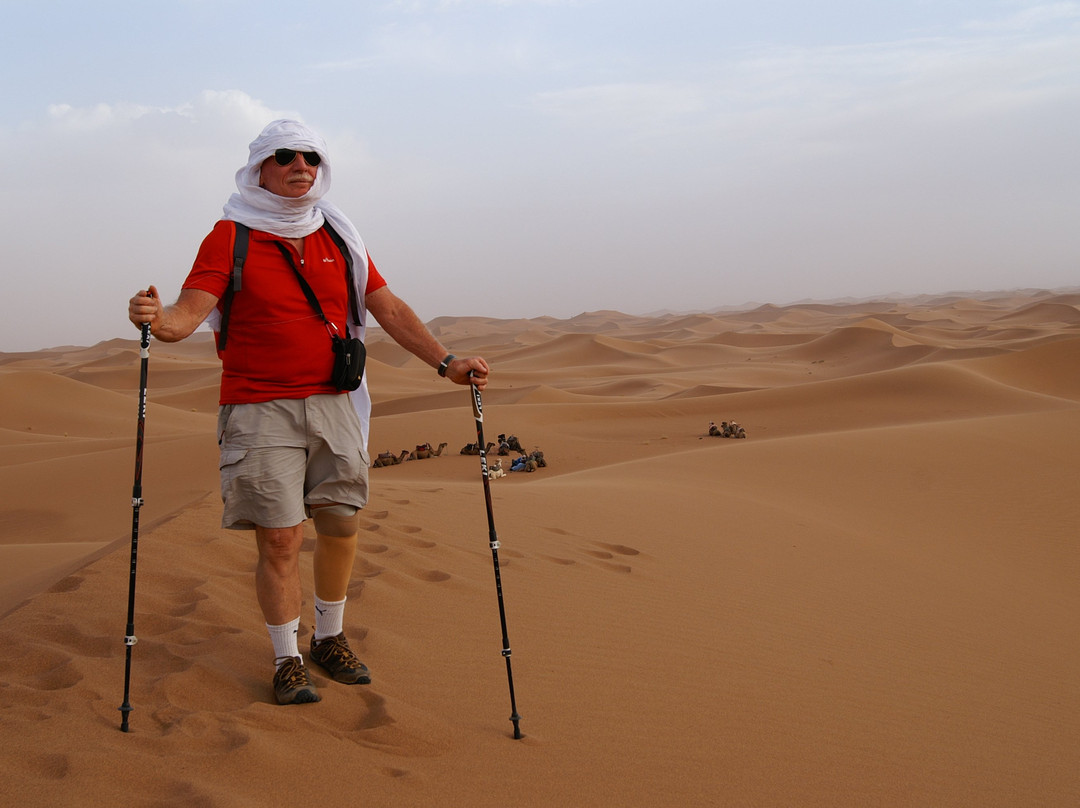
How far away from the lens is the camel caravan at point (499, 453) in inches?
451

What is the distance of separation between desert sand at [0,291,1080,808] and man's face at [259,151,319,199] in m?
1.89

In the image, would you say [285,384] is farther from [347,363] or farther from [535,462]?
[535,462]

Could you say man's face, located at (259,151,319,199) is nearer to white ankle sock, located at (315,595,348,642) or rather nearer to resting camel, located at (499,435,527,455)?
white ankle sock, located at (315,595,348,642)

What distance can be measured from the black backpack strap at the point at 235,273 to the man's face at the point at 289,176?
22cm

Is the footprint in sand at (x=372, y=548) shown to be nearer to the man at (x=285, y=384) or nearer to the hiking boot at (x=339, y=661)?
the hiking boot at (x=339, y=661)

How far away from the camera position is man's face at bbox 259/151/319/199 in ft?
10.4

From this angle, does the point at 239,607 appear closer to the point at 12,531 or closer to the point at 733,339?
the point at 12,531

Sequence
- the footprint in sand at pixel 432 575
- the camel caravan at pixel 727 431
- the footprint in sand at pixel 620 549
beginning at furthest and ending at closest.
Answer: the camel caravan at pixel 727 431 < the footprint in sand at pixel 620 549 < the footprint in sand at pixel 432 575

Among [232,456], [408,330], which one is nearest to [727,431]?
[408,330]

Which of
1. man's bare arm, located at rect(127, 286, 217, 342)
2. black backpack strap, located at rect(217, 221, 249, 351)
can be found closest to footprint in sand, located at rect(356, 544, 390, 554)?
black backpack strap, located at rect(217, 221, 249, 351)

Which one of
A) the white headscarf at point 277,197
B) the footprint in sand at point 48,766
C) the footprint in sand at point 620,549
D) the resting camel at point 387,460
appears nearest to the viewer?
the footprint in sand at point 48,766

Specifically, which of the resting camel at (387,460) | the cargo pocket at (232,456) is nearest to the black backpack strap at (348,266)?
the cargo pocket at (232,456)

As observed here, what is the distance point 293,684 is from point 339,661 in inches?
10.3

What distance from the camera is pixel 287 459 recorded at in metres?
3.09
